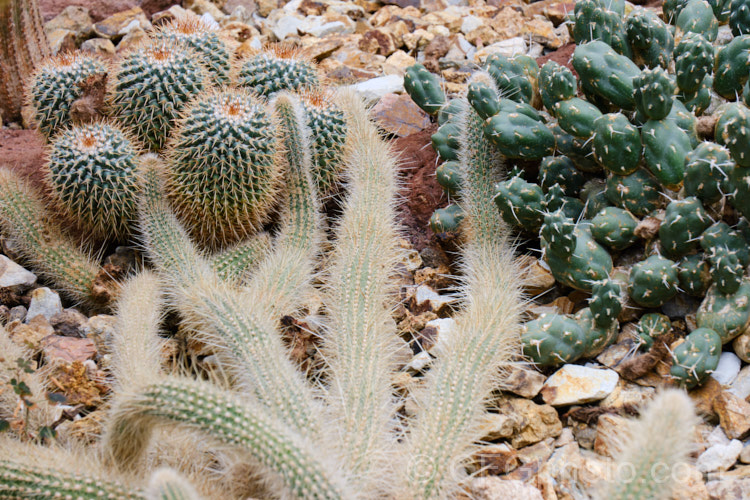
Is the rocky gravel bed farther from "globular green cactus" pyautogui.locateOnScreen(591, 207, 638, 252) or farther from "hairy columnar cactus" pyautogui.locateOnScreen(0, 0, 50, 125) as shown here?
"globular green cactus" pyautogui.locateOnScreen(591, 207, 638, 252)

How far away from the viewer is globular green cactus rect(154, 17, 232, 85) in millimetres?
3199

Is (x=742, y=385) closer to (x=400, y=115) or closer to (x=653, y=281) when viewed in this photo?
(x=653, y=281)

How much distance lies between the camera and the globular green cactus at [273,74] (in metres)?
3.21

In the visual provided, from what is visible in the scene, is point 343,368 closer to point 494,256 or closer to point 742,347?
point 494,256

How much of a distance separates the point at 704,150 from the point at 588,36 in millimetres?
857

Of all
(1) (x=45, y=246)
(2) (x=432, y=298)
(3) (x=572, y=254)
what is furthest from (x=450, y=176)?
(1) (x=45, y=246)

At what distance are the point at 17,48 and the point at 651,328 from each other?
375 centimetres

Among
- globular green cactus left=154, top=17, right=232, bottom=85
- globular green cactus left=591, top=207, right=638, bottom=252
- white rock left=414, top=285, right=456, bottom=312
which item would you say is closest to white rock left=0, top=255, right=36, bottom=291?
globular green cactus left=154, top=17, right=232, bottom=85

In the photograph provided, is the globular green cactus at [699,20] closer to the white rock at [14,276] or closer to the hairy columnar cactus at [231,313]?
the hairy columnar cactus at [231,313]

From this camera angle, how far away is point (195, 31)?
327 cm

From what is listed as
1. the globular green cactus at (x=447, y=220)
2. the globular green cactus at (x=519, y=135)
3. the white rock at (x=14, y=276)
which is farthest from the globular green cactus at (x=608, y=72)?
the white rock at (x=14, y=276)

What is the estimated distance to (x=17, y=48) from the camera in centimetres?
384

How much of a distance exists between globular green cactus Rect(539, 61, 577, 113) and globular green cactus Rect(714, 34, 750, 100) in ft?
1.91

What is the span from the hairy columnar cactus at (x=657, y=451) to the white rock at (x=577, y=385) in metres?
0.81
